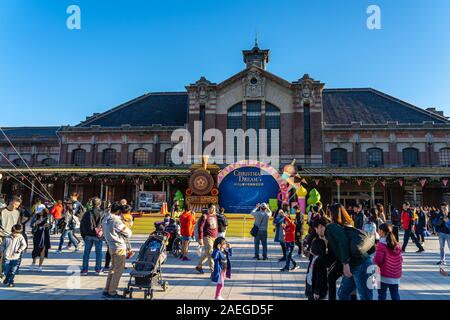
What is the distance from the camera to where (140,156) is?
34344 mm

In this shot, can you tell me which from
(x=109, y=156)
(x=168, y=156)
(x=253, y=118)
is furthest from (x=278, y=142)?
(x=109, y=156)

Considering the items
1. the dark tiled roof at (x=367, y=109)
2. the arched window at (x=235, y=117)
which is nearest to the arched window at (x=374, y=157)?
the dark tiled roof at (x=367, y=109)

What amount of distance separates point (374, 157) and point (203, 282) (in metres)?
28.8

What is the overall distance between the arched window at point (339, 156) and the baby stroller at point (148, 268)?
1090 inches

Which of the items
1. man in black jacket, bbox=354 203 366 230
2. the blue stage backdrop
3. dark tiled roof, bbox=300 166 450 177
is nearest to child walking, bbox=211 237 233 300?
man in black jacket, bbox=354 203 366 230

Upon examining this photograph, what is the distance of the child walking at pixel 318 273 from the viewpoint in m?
4.62

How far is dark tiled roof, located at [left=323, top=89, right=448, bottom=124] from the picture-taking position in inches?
1288

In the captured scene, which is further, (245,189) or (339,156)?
(339,156)

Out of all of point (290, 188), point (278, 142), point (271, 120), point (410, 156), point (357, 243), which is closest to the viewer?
point (357, 243)

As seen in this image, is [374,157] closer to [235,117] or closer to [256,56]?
[235,117]

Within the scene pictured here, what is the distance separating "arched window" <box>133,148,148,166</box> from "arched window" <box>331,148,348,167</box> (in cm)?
2101

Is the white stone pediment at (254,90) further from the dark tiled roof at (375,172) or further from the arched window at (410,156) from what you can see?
the arched window at (410,156)

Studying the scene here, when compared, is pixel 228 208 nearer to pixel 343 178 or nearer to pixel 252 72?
pixel 343 178
